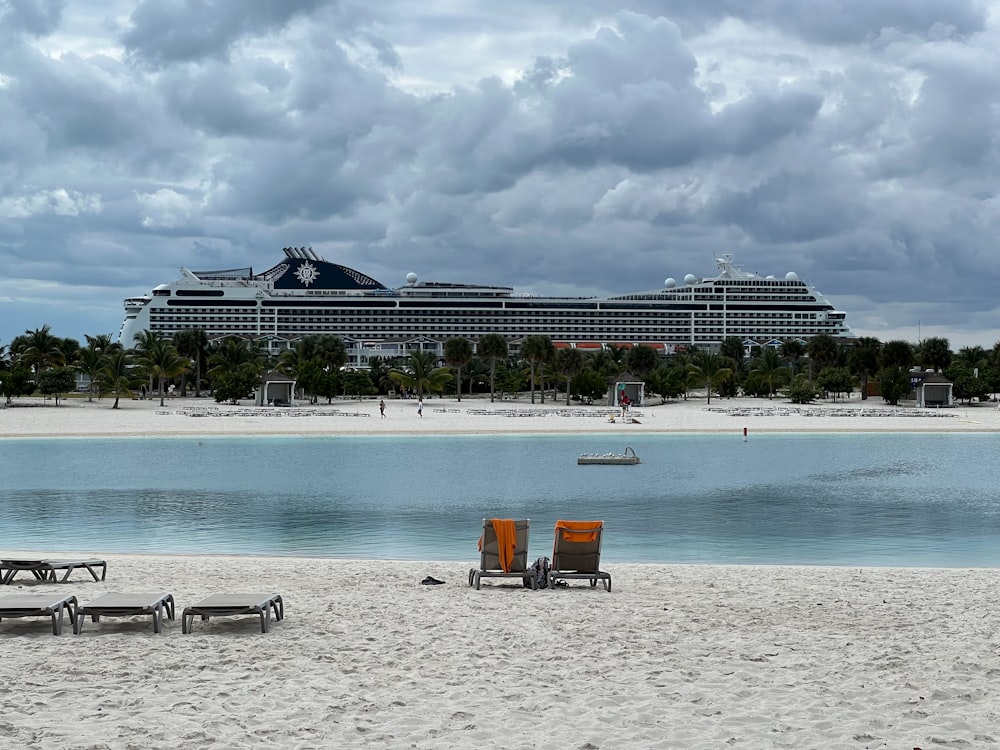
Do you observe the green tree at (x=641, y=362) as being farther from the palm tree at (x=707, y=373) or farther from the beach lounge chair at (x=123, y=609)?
the beach lounge chair at (x=123, y=609)

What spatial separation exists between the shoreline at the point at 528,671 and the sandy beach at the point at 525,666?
2 centimetres

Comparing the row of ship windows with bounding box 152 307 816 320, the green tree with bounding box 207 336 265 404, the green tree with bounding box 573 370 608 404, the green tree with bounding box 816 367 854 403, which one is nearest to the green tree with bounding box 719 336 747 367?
the green tree with bounding box 816 367 854 403

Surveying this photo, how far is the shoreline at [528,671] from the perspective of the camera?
17.7ft

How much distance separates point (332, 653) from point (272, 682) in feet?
2.61

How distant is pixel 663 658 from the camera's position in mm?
6957

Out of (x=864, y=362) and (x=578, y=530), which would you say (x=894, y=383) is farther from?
(x=578, y=530)

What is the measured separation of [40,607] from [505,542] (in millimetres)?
4334

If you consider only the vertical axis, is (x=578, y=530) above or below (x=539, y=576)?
above

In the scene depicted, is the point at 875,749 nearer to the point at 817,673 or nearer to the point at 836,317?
the point at 817,673

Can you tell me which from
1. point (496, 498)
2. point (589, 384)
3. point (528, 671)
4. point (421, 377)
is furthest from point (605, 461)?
point (421, 377)

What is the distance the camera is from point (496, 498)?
22.8m

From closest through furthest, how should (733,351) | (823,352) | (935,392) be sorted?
(935,392), (823,352), (733,351)

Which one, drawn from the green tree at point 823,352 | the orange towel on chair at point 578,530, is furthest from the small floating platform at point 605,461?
the green tree at point 823,352

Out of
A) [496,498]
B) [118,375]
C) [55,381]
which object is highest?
[118,375]
